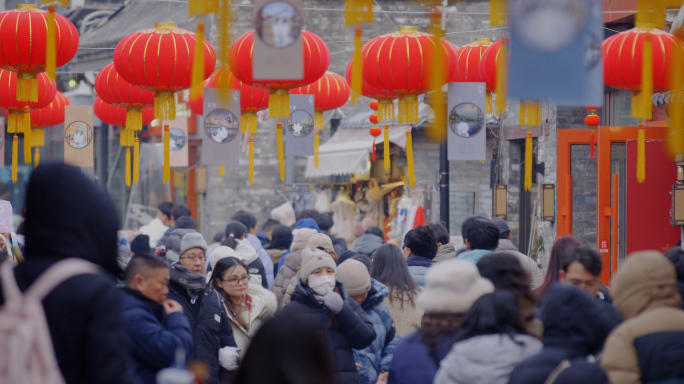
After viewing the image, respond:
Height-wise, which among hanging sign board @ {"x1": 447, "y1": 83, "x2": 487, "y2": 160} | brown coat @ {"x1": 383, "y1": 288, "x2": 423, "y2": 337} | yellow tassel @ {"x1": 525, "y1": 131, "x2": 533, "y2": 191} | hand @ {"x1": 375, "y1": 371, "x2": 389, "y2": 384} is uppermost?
hanging sign board @ {"x1": 447, "y1": 83, "x2": 487, "y2": 160}

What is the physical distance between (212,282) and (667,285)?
324 cm

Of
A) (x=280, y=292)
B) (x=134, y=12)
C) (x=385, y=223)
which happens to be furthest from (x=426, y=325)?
(x=134, y=12)

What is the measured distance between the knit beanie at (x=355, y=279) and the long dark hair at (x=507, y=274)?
53.3 inches

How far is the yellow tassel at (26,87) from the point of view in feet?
27.1

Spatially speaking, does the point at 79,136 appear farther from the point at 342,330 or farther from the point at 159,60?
the point at 342,330

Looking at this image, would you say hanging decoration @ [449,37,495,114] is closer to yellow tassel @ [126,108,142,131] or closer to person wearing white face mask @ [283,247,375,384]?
yellow tassel @ [126,108,142,131]

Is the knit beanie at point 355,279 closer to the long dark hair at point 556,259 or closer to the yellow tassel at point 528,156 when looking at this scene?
the long dark hair at point 556,259

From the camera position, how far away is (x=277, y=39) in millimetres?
5402

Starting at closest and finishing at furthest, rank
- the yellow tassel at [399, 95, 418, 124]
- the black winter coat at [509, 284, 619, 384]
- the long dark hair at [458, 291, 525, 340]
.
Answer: the black winter coat at [509, 284, 619, 384] < the long dark hair at [458, 291, 525, 340] < the yellow tassel at [399, 95, 418, 124]

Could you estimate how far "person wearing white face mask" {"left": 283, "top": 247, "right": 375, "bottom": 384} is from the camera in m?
5.14

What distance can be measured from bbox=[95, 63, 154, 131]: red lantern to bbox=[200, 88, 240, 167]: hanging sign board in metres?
1.30

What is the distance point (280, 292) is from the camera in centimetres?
766

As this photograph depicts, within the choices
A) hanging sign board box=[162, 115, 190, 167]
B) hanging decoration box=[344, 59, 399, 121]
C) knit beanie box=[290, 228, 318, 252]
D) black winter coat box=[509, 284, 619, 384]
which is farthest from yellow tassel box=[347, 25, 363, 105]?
hanging sign board box=[162, 115, 190, 167]

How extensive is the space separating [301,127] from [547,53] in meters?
5.47
